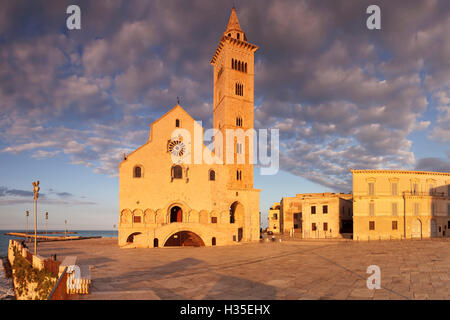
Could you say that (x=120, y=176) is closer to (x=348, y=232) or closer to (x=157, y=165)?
(x=157, y=165)

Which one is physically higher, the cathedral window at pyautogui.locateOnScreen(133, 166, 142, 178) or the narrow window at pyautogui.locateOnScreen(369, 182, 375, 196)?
the cathedral window at pyautogui.locateOnScreen(133, 166, 142, 178)

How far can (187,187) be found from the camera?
138 feet

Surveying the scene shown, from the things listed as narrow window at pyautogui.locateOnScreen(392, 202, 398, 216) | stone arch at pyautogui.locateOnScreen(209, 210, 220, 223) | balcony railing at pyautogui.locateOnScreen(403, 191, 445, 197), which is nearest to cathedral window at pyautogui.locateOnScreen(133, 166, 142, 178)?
stone arch at pyautogui.locateOnScreen(209, 210, 220, 223)

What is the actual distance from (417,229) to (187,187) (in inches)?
1368

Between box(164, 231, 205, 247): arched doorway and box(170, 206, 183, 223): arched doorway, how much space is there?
15.9 feet

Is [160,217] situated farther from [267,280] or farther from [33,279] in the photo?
[267,280]

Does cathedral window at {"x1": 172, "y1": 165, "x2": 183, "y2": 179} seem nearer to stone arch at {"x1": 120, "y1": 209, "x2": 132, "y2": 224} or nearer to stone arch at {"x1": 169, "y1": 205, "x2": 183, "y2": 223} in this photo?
stone arch at {"x1": 169, "y1": 205, "x2": 183, "y2": 223}

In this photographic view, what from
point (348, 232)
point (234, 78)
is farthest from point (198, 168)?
point (348, 232)

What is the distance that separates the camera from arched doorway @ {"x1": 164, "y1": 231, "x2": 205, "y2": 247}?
36.8 m

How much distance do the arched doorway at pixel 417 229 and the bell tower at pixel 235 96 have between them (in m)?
24.8
